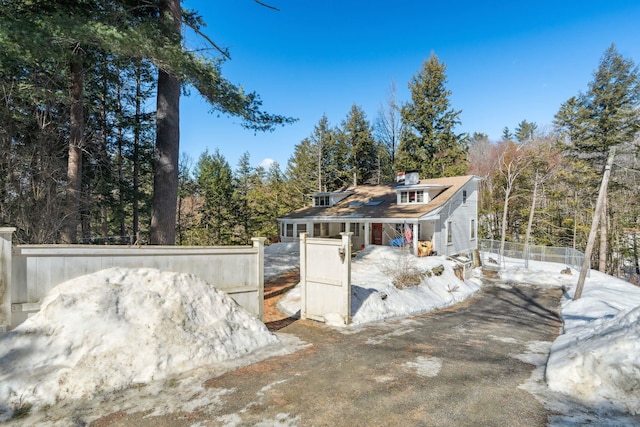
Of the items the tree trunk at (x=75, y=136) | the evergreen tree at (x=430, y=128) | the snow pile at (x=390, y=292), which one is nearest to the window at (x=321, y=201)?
the snow pile at (x=390, y=292)

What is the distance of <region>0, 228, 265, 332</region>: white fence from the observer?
452 cm

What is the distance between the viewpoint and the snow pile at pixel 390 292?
8703mm

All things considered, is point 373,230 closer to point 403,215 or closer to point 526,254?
point 403,215

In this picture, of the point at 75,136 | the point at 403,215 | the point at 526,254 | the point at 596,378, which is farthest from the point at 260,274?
the point at 526,254

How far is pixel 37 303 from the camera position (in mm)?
4676

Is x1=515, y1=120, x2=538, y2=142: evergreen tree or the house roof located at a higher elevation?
x1=515, y1=120, x2=538, y2=142: evergreen tree

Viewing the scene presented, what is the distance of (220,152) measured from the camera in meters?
30.3

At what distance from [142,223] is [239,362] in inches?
978

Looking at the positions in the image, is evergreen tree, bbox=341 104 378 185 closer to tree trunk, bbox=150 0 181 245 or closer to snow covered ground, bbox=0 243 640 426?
tree trunk, bbox=150 0 181 245

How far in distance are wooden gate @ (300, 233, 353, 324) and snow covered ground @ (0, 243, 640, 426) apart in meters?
1.65

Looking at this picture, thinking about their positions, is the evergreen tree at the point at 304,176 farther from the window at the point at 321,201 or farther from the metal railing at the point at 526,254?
the metal railing at the point at 526,254

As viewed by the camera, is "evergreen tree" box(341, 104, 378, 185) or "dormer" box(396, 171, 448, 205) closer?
"dormer" box(396, 171, 448, 205)

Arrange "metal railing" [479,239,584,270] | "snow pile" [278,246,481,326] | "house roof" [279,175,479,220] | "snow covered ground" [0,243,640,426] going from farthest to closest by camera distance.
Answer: "metal railing" [479,239,584,270] < "house roof" [279,175,479,220] < "snow pile" [278,246,481,326] < "snow covered ground" [0,243,640,426]

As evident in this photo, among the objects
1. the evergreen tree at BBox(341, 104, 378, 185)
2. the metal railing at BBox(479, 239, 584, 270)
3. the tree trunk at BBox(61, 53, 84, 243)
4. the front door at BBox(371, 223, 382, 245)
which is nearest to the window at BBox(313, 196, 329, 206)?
the front door at BBox(371, 223, 382, 245)
